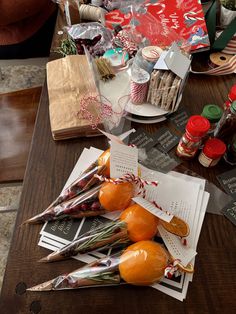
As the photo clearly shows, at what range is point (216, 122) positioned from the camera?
0.79 m

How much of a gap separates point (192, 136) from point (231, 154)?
0.15 meters

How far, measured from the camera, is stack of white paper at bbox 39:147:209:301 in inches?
24.8

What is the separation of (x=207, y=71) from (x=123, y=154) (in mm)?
534

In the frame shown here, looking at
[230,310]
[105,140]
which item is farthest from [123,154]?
[230,310]

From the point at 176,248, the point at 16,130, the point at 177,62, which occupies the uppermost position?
the point at 177,62

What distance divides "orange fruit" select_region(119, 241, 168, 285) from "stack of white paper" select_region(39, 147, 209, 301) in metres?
0.05

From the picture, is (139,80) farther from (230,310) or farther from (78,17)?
(230,310)

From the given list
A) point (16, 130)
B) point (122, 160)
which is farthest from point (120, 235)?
point (16, 130)

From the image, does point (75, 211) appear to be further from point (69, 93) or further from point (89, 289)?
point (69, 93)

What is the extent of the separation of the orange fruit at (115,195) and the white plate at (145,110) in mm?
287

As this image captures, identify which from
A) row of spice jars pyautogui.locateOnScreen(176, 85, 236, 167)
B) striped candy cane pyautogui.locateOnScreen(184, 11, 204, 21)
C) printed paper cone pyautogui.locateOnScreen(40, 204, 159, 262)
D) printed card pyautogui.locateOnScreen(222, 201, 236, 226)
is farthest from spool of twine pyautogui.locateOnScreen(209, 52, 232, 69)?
printed paper cone pyautogui.locateOnScreen(40, 204, 159, 262)

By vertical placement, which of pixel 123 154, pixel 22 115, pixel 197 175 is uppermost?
pixel 123 154

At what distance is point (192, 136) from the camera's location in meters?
0.72

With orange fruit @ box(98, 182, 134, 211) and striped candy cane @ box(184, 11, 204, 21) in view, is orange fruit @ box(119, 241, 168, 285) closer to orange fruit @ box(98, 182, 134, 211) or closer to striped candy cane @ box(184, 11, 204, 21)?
orange fruit @ box(98, 182, 134, 211)
